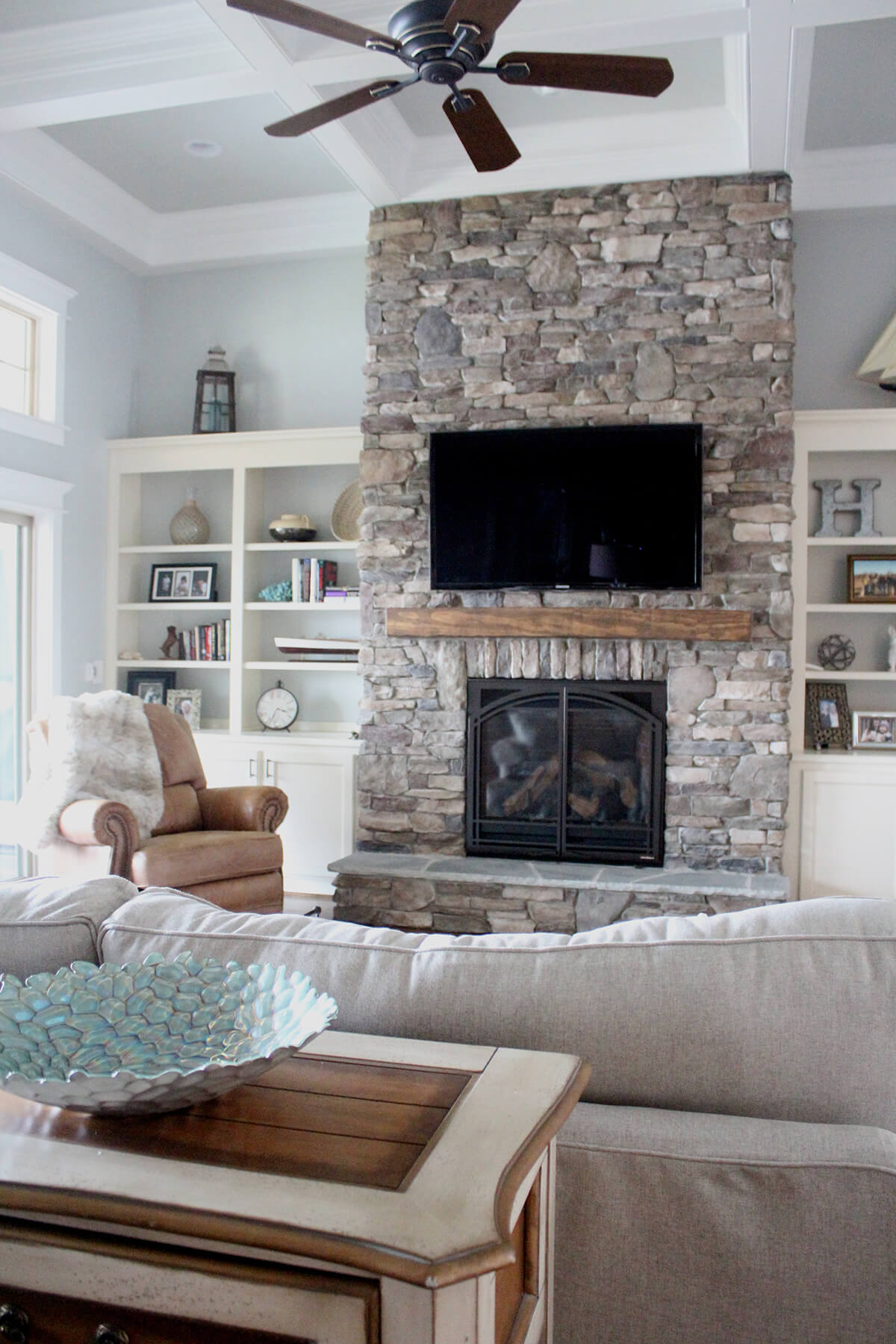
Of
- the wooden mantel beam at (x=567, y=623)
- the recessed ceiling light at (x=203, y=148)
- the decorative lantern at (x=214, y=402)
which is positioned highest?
the recessed ceiling light at (x=203, y=148)

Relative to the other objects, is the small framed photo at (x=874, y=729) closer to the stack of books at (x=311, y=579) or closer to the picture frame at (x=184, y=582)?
the stack of books at (x=311, y=579)

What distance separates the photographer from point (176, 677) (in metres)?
5.93

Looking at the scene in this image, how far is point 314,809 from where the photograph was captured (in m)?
5.29

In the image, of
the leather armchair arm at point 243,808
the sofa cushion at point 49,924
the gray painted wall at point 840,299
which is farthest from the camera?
the gray painted wall at point 840,299

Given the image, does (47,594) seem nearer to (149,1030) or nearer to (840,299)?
(840,299)

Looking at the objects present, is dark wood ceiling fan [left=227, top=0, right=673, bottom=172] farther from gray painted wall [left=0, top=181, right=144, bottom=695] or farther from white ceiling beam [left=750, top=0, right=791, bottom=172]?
gray painted wall [left=0, top=181, right=144, bottom=695]

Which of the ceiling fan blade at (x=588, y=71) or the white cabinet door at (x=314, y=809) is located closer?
the ceiling fan blade at (x=588, y=71)

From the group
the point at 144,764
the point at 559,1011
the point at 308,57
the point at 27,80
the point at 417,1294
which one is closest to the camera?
the point at 417,1294

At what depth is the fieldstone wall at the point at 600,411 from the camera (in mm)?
4559

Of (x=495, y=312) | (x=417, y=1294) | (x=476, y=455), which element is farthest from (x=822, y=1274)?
(x=495, y=312)

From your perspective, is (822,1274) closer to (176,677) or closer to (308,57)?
(308,57)

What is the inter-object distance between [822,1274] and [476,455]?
4.01 meters

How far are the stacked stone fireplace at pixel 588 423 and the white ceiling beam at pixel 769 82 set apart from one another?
7.6 inches

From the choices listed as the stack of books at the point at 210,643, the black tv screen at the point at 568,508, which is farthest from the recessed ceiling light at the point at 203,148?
the stack of books at the point at 210,643
